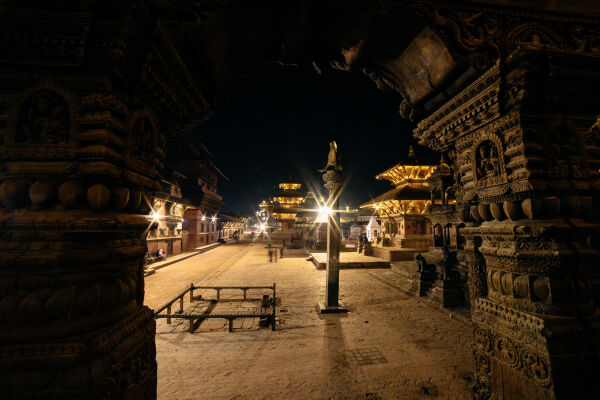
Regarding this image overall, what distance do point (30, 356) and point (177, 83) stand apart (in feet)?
8.66

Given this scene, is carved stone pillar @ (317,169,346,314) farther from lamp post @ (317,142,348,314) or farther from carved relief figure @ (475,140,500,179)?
carved relief figure @ (475,140,500,179)

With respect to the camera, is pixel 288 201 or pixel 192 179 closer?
pixel 192 179

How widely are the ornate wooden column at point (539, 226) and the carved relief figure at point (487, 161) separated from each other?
0.06 ft

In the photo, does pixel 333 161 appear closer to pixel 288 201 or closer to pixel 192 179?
pixel 192 179

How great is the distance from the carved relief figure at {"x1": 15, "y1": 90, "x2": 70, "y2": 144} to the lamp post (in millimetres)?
6242

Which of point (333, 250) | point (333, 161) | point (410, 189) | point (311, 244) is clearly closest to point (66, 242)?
point (333, 250)

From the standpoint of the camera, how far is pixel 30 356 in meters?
1.67

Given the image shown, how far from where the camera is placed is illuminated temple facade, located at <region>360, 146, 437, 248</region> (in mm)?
16938

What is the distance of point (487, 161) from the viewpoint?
9.18 ft

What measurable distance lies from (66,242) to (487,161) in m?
4.36

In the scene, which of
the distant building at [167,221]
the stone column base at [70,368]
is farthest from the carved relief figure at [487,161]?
the distant building at [167,221]

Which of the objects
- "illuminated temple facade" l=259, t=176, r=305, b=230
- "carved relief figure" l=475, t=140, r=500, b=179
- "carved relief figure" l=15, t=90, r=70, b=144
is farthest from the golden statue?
"illuminated temple facade" l=259, t=176, r=305, b=230

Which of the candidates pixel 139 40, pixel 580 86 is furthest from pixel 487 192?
pixel 139 40

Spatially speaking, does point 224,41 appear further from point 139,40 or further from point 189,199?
point 189,199
